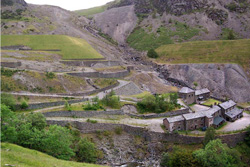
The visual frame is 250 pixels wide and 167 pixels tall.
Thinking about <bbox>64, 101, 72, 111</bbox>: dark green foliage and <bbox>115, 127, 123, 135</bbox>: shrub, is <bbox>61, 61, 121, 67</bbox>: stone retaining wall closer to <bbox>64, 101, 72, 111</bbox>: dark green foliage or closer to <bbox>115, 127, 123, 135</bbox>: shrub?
<bbox>64, 101, 72, 111</bbox>: dark green foliage

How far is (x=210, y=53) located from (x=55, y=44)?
64.3 m

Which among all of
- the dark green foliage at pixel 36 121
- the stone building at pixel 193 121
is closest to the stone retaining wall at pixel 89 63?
the stone building at pixel 193 121

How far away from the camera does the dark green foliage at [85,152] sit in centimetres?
3812

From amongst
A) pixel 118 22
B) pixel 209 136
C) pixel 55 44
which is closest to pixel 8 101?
pixel 209 136

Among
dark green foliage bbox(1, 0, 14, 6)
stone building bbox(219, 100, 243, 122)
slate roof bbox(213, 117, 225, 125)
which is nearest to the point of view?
slate roof bbox(213, 117, 225, 125)

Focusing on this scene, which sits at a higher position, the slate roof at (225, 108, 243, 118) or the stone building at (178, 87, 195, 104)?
the stone building at (178, 87, 195, 104)

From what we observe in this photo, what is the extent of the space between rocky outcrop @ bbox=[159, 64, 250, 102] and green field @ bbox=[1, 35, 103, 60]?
32.9m

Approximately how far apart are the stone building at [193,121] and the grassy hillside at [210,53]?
47.8m

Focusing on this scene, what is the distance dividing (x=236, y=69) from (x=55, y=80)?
212 feet

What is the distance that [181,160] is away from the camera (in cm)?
3650

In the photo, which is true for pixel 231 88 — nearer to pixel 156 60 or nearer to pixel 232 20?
pixel 156 60

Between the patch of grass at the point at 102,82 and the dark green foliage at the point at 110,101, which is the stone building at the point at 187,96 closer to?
the patch of grass at the point at 102,82

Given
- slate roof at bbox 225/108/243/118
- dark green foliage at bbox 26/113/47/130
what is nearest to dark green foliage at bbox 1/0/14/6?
dark green foliage at bbox 26/113/47/130

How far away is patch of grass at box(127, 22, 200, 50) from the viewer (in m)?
130
